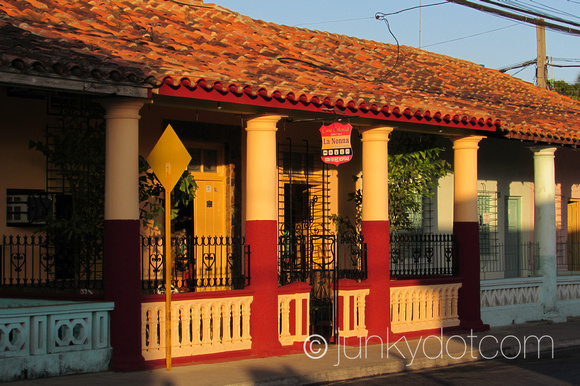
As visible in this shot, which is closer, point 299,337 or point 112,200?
point 112,200

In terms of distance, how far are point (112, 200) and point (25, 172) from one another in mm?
2261

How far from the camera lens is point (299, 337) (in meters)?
11.4

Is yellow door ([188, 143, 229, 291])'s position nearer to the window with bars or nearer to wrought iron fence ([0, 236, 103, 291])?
wrought iron fence ([0, 236, 103, 291])

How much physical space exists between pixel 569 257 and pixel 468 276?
6.26 m

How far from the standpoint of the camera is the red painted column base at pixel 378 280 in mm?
12461

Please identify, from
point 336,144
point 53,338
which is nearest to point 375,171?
point 336,144

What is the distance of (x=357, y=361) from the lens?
10531mm

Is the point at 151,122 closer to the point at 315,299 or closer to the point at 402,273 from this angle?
the point at 315,299

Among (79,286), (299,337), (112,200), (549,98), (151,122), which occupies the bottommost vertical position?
(299,337)

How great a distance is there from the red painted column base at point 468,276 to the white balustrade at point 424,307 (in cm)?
14

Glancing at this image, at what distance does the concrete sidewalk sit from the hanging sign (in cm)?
270

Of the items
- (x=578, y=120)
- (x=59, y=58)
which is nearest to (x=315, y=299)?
(x=59, y=58)

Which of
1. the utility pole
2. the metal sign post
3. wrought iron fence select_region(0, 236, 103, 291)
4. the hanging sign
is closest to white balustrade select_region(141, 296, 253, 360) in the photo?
the metal sign post

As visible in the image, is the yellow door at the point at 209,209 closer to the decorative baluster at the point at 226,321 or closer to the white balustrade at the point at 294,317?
the white balustrade at the point at 294,317
